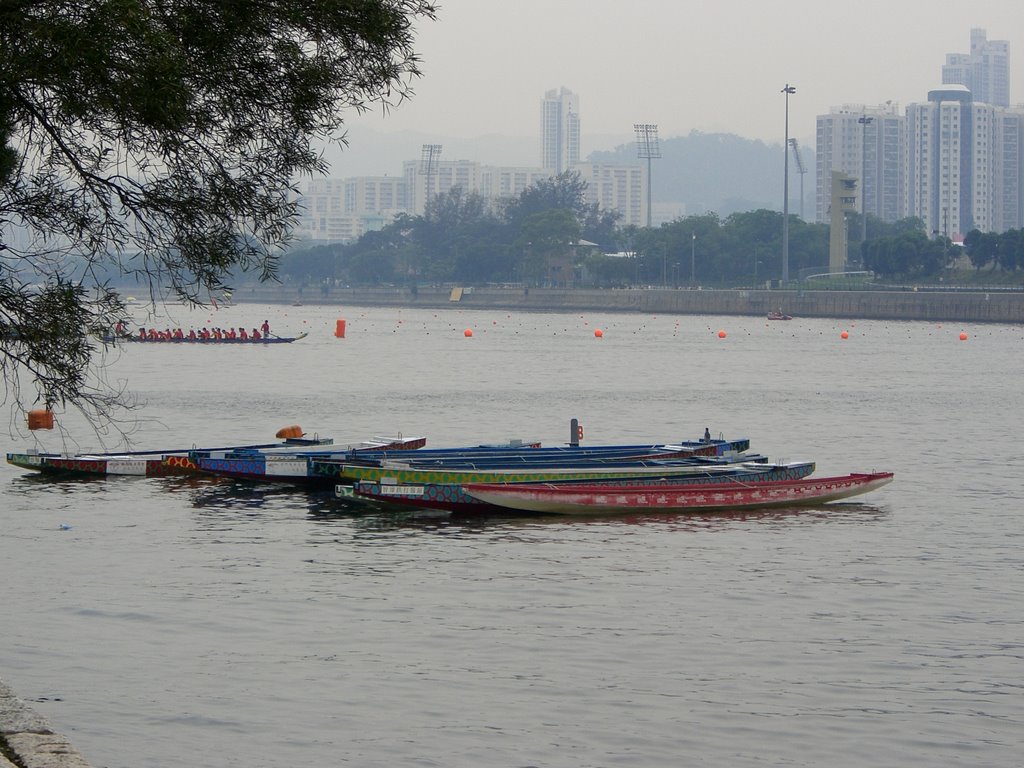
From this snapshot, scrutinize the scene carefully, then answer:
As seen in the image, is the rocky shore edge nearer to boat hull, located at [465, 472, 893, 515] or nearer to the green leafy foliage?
the green leafy foliage

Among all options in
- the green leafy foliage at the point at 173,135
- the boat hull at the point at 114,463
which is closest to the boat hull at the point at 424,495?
the boat hull at the point at 114,463

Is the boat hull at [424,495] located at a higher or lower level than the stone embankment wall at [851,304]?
lower

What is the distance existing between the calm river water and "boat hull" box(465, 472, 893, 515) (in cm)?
41

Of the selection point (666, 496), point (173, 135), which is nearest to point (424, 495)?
point (666, 496)

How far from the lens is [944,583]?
2564cm

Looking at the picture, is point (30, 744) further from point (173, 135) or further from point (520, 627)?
point (520, 627)

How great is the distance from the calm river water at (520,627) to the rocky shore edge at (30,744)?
322 centimetres

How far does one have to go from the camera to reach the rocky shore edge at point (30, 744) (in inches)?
452

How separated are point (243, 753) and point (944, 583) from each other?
1358 cm

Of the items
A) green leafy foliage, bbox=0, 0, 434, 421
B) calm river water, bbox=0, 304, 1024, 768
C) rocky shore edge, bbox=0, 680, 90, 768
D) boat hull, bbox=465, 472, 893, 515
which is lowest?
calm river water, bbox=0, 304, 1024, 768

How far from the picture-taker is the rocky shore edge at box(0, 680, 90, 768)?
452 inches

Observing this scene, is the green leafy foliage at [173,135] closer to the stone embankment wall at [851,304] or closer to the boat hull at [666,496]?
the boat hull at [666,496]

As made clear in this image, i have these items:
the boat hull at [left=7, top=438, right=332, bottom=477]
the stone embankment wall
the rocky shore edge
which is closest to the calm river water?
the boat hull at [left=7, top=438, right=332, bottom=477]

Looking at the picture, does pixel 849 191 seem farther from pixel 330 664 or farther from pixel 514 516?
pixel 330 664
